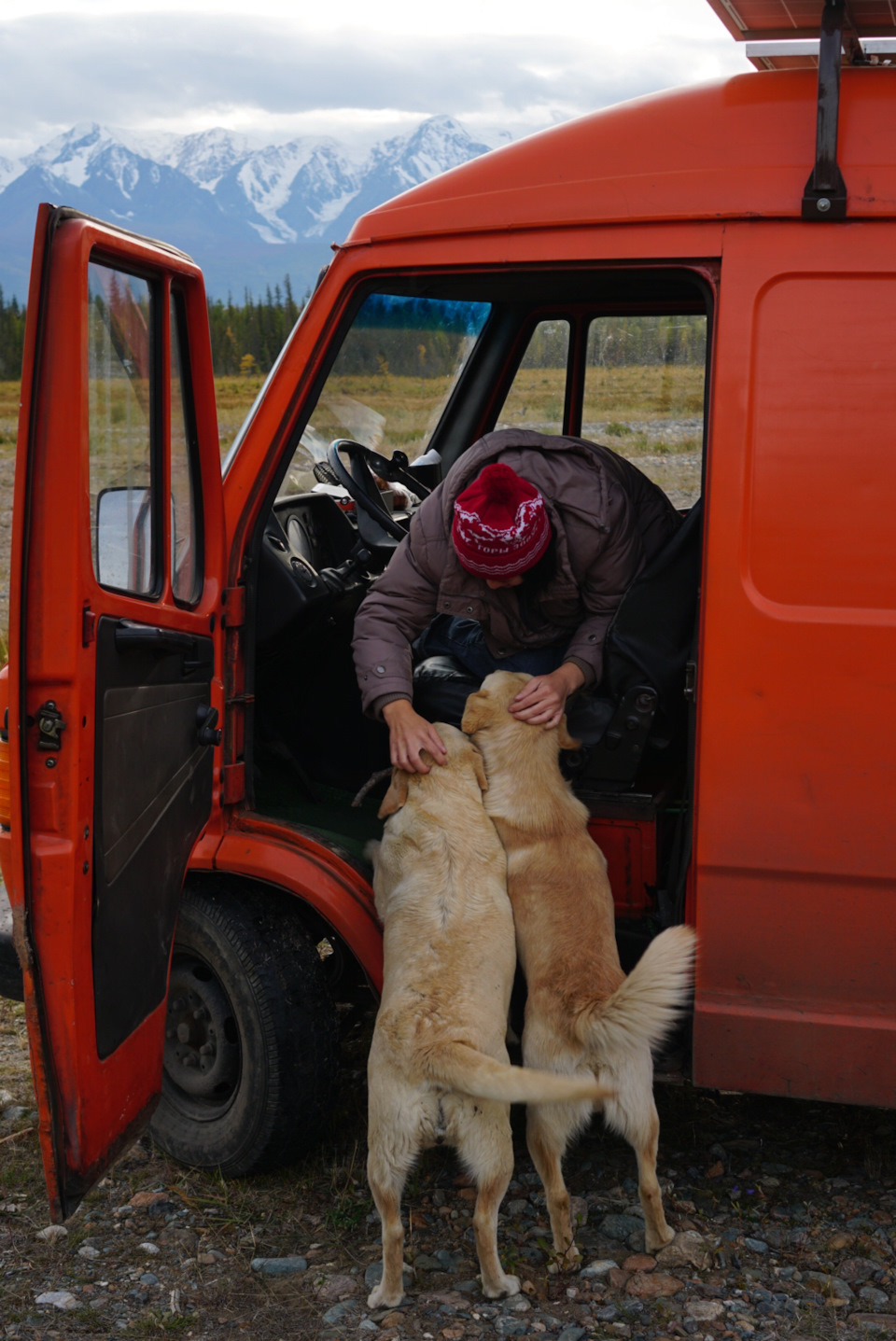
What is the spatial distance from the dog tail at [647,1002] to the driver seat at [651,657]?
61 cm

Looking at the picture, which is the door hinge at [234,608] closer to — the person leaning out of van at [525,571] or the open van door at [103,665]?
the open van door at [103,665]

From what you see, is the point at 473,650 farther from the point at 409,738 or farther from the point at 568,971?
the point at 568,971

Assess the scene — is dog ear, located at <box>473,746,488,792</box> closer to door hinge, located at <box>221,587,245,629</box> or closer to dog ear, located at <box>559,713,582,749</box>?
dog ear, located at <box>559,713,582,749</box>

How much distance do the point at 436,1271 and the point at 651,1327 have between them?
1.65 feet

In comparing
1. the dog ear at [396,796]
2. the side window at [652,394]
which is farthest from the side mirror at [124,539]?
the side window at [652,394]

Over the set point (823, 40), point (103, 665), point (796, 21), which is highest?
point (796, 21)

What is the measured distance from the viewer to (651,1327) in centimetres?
239

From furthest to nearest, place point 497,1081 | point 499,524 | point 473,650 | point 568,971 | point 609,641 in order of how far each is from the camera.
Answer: point 473,650, point 609,641, point 499,524, point 568,971, point 497,1081

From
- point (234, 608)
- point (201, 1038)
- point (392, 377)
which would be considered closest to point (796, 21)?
point (392, 377)

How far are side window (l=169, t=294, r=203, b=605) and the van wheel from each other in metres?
0.83

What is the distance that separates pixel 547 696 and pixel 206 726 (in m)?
0.88

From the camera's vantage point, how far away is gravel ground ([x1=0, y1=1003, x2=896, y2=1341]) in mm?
2424

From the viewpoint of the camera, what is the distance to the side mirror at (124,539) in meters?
2.36

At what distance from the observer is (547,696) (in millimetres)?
2959
